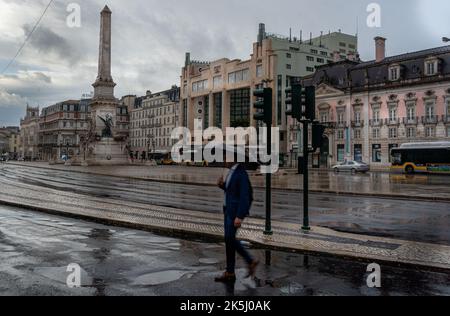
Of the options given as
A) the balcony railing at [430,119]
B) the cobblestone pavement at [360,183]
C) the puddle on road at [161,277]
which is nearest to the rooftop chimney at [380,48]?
the balcony railing at [430,119]

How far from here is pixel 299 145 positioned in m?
69.0

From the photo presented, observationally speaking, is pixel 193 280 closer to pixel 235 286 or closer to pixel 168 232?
pixel 235 286

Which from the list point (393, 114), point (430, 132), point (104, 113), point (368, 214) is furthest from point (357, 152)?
point (368, 214)

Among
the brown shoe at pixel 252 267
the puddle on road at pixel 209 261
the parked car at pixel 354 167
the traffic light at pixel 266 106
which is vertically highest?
the traffic light at pixel 266 106

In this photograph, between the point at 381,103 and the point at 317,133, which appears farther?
the point at 381,103

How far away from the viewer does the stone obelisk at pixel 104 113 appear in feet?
192

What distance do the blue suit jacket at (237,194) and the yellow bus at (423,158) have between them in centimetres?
4147

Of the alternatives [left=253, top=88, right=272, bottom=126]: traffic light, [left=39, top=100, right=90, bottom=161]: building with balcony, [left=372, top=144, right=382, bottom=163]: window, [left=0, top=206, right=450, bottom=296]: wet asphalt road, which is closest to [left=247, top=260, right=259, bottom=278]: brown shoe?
[left=0, top=206, right=450, bottom=296]: wet asphalt road

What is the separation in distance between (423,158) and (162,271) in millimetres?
43067

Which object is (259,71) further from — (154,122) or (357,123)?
(154,122)

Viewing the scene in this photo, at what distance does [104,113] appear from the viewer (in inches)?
2359

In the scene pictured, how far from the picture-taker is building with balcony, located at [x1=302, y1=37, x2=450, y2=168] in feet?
180

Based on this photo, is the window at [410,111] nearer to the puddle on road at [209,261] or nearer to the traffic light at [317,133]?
the traffic light at [317,133]
